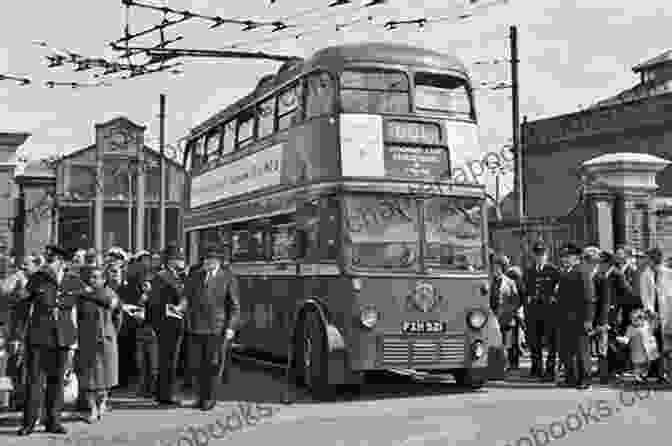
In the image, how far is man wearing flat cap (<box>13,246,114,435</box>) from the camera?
934 cm

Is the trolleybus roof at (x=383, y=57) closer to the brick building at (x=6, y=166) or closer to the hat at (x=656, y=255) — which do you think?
the hat at (x=656, y=255)

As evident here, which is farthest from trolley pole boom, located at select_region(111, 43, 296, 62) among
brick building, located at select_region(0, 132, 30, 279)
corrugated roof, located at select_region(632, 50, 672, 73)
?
corrugated roof, located at select_region(632, 50, 672, 73)

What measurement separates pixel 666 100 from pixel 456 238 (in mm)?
23276

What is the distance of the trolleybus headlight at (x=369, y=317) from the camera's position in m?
11.1

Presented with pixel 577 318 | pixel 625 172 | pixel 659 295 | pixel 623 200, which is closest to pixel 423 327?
pixel 577 318

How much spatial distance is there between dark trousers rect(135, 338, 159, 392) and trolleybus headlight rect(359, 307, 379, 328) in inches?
97.7

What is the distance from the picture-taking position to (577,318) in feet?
39.9

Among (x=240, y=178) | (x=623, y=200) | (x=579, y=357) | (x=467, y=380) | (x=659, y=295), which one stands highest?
(x=240, y=178)

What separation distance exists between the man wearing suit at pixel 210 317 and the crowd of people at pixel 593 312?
419 cm

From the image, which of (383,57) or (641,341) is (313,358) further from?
(641,341)

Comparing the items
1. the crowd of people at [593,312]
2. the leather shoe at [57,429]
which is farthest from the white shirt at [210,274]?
the crowd of people at [593,312]

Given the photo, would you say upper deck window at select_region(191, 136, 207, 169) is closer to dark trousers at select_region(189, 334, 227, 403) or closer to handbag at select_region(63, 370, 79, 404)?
dark trousers at select_region(189, 334, 227, 403)

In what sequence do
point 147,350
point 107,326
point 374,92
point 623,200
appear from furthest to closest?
point 623,200 → point 374,92 → point 147,350 → point 107,326

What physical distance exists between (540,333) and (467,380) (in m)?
1.82
